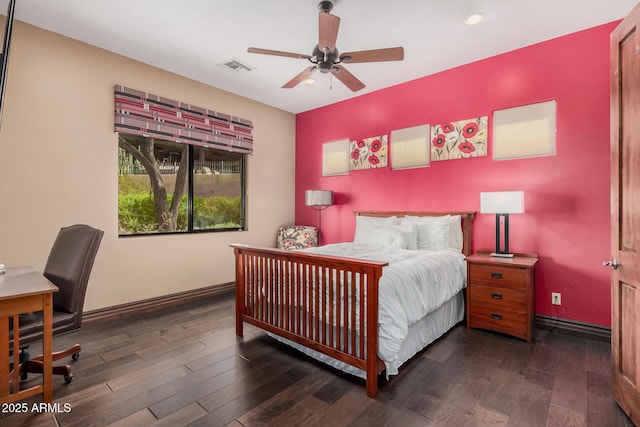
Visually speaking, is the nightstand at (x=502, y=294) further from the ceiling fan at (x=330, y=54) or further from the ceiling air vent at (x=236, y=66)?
the ceiling air vent at (x=236, y=66)

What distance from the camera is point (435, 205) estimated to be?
12.9ft

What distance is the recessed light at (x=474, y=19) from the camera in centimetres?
270

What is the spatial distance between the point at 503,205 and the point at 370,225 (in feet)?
5.16

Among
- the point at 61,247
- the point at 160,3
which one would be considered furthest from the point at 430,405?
the point at 160,3

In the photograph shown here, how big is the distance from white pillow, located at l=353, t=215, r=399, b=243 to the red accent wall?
39 cm

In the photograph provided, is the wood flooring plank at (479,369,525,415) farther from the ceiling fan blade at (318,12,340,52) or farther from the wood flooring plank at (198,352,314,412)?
the ceiling fan blade at (318,12,340,52)

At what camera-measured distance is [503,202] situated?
2.99 meters

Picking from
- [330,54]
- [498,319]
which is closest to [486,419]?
[498,319]

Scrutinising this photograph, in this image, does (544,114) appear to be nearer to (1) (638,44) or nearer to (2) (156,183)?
(1) (638,44)

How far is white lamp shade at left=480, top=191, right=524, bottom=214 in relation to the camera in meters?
2.93

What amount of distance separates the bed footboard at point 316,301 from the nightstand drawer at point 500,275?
1.50 meters

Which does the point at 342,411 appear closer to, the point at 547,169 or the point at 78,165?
the point at 547,169

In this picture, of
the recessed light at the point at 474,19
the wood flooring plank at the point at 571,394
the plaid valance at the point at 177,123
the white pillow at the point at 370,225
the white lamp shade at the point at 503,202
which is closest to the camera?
the wood flooring plank at the point at 571,394

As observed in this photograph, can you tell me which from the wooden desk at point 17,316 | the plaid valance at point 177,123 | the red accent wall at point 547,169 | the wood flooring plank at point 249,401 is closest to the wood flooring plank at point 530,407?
the wood flooring plank at point 249,401
